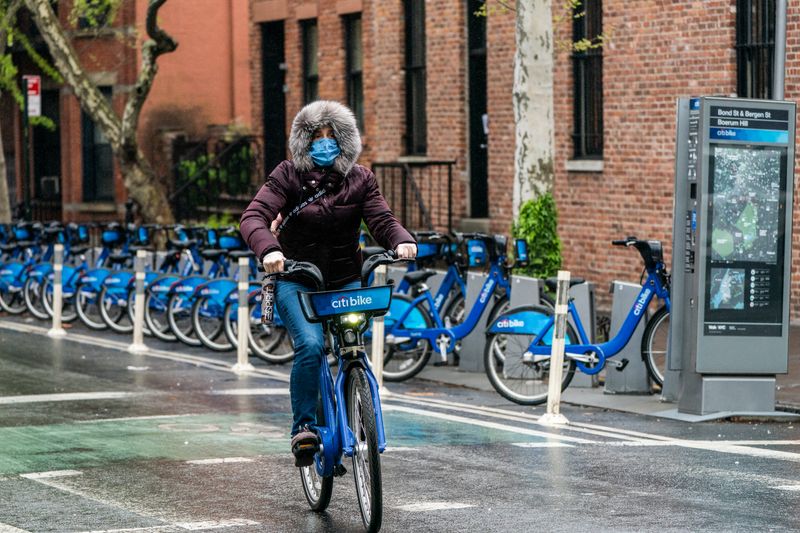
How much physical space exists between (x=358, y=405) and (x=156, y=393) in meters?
6.05

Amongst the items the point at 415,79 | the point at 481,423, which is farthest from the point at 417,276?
the point at 415,79

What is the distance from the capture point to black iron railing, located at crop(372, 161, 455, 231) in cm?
2362

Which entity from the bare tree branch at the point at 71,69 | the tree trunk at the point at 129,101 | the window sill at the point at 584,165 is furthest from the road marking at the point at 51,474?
the bare tree branch at the point at 71,69

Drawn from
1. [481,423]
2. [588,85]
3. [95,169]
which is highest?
[588,85]

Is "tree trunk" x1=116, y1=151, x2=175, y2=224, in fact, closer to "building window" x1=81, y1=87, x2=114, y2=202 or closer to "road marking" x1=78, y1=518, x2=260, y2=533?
"building window" x1=81, y1=87, x2=114, y2=202

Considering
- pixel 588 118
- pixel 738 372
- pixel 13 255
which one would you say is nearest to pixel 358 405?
pixel 738 372

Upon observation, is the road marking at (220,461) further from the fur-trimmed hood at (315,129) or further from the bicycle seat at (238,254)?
the bicycle seat at (238,254)

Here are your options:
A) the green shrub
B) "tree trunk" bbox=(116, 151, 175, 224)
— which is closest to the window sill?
the green shrub

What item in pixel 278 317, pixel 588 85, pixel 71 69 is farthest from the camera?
pixel 71 69

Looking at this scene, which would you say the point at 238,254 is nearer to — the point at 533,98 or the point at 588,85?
the point at 533,98

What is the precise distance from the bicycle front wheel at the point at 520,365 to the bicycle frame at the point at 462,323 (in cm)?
109

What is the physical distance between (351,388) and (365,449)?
0.32 metres

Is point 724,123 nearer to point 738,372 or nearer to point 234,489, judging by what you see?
point 738,372

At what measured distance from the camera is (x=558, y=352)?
12172 millimetres
